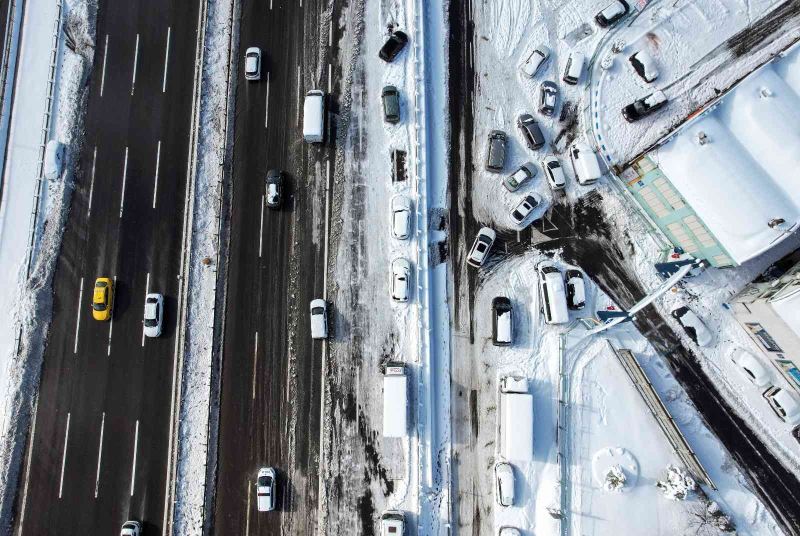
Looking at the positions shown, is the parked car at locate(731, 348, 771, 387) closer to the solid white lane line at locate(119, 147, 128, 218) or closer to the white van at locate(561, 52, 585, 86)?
the white van at locate(561, 52, 585, 86)

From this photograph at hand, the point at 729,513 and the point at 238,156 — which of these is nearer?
the point at 729,513

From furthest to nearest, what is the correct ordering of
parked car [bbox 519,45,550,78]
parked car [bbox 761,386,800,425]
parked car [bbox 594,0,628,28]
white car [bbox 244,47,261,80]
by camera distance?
white car [bbox 244,47,261,80]
parked car [bbox 519,45,550,78]
parked car [bbox 594,0,628,28]
parked car [bbox 761,386,800,425]

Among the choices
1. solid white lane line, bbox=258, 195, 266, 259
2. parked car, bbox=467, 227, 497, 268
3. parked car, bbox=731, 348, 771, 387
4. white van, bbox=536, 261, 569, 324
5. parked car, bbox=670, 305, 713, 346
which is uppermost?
solid white lane line, bbox=258, 195, 266, 259

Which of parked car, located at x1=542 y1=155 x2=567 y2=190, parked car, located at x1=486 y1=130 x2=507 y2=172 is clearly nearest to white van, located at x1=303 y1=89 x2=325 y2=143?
parked car, located at x1=486 y1=130 x2=507 y2=172

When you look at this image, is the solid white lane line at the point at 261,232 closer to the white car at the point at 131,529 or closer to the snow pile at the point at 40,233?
the snow pile at the point at 40,233

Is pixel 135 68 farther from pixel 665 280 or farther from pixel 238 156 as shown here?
pixel 665 280

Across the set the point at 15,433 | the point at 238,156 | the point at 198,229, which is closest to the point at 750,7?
the point at 238,156
